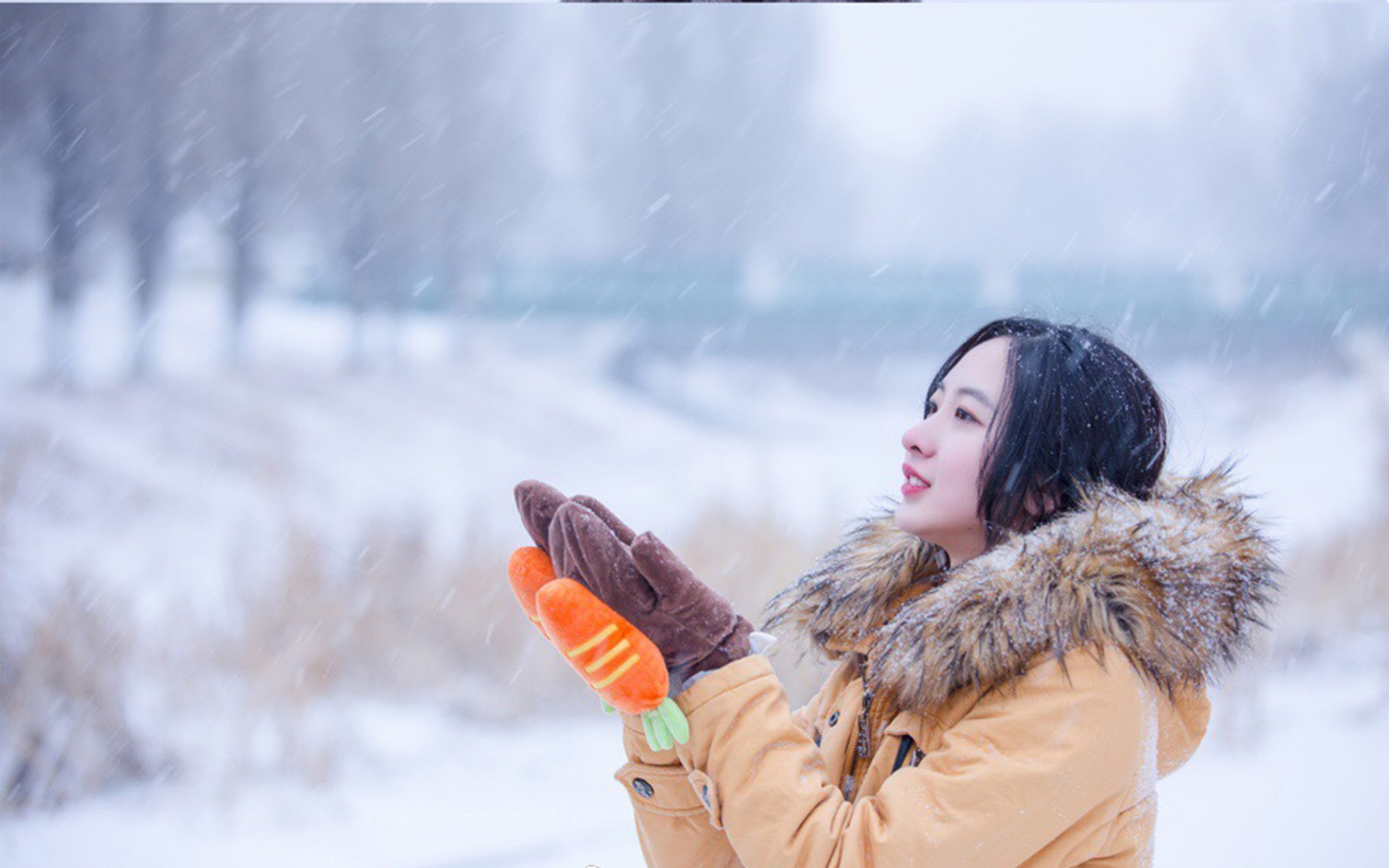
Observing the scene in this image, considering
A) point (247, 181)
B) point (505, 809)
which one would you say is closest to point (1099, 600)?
point (505, 809)

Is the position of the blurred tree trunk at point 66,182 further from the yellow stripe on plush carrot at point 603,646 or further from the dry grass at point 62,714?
the yellow stripe on plush carrot at point 603,646

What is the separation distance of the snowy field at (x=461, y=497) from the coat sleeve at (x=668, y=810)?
1764 mm

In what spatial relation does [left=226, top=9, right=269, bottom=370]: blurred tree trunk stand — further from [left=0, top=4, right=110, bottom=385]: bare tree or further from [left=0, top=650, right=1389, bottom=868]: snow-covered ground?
[left=0, top=650, right=1389, bottom=868]: snow-covered ground

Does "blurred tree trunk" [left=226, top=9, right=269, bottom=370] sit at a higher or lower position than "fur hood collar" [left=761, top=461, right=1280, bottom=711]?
higher

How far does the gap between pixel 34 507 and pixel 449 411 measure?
1438 mm

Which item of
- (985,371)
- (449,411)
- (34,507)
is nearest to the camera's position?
(985,371)

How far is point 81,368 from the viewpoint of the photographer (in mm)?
3629

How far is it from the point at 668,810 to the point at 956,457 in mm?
431

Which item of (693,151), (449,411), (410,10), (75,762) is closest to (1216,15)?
(693,151)

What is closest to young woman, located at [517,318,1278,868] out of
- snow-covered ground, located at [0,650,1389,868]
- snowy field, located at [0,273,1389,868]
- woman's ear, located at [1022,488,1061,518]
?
woman's ear, located at [1022,488,1061,518]

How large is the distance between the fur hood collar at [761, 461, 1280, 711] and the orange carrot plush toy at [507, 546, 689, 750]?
195mm

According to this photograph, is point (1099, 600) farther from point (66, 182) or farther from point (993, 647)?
point (66, 182)

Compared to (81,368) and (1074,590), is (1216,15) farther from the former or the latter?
(81,368)

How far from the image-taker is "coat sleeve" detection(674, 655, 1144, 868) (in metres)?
0.77
